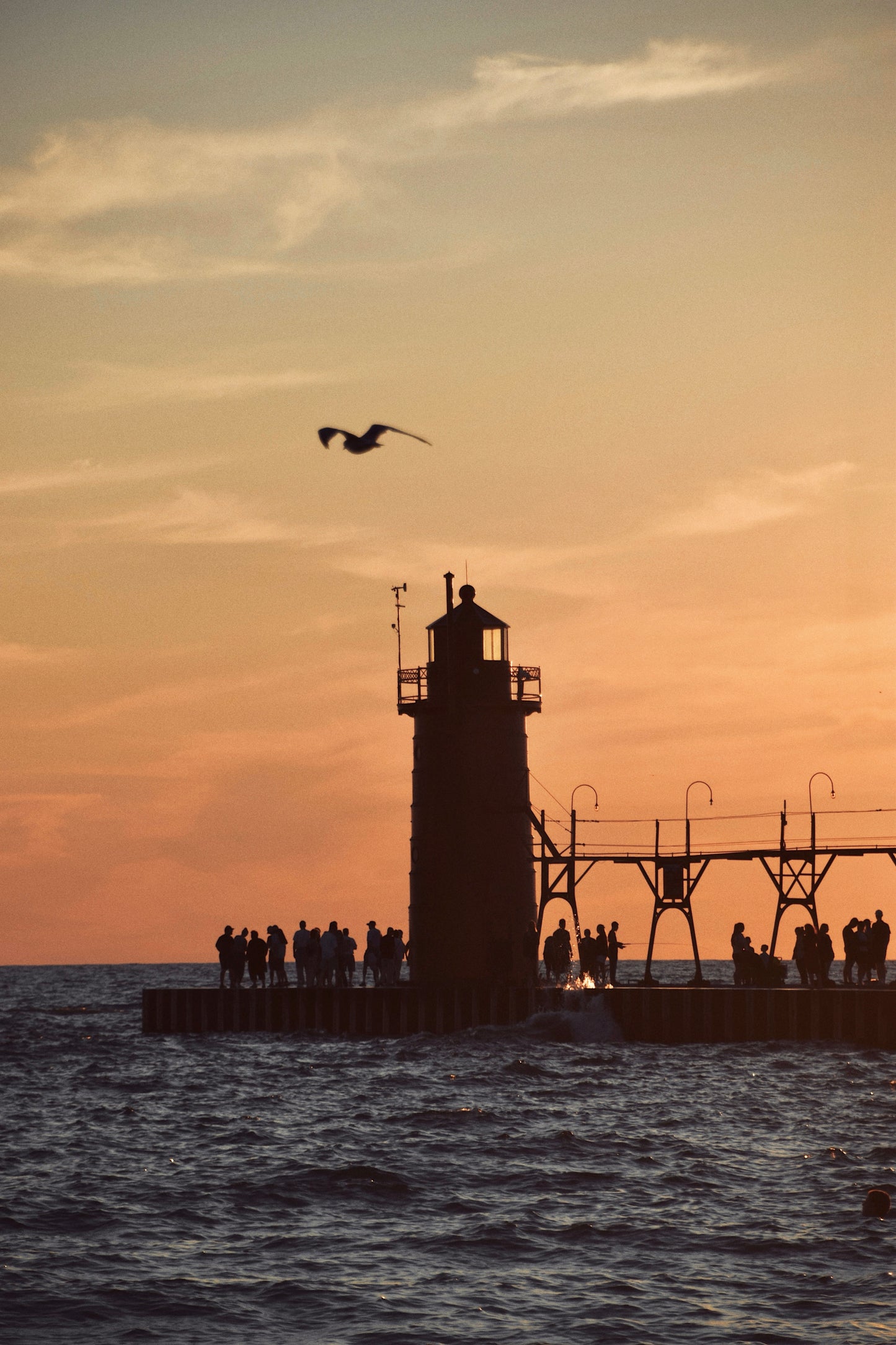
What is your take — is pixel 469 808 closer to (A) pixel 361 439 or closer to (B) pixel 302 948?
(B) pixel 302 948

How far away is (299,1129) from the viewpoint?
26.7 metres

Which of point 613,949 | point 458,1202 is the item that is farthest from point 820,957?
point 458,1202

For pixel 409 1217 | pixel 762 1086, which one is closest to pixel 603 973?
pixel 762 1086

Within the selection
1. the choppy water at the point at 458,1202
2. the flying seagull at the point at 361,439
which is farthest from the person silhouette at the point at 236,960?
the flying seagull at the point at 361,439

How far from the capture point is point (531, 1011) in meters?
40.2

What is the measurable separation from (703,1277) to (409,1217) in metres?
4.22

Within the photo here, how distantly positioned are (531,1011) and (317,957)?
251 inches

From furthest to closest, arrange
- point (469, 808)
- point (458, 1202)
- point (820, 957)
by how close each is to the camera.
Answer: point (469, 808), point (820, 957), point (458, 1202)

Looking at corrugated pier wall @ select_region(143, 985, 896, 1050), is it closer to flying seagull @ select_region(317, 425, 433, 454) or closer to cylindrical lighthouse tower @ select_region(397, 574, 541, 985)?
cylindrical lighthouse tower @ select_region(397, 574, 541, 985)

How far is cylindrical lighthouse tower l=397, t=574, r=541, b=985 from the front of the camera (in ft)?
138

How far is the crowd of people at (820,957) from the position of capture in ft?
124

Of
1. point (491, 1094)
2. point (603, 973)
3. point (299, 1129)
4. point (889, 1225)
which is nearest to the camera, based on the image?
point (889, 1225)

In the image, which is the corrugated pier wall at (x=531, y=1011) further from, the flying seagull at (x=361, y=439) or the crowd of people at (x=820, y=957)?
the flying seagull at (x=361, y=439)

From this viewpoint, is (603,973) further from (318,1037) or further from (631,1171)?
(631,1171)
